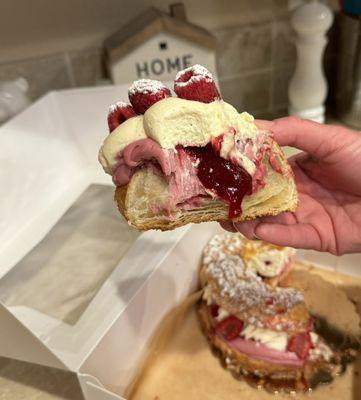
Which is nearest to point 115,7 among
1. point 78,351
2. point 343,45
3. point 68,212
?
point 68,212

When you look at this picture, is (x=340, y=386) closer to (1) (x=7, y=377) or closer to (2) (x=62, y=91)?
(1) (x=7, y=377)

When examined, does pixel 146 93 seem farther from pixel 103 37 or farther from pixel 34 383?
pixel 103 37

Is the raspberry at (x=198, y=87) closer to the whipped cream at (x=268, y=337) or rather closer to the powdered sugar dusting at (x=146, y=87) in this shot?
the powdered sugar dusting at (x=146, y=87)

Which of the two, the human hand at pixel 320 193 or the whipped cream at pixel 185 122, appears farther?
the human hand at pixel 320 193

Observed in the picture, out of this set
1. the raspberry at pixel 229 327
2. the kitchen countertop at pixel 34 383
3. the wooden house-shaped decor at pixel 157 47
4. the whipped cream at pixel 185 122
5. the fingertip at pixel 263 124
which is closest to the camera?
the whipped cream at pixel 185 122

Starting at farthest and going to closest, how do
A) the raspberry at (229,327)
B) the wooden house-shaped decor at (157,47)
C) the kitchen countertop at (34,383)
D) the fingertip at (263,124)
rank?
the wooden house-shaped decor at (157,47) → the raspberry at (229,327) → the kitchen countertop at (34,383) → the fingertip at (263,124)

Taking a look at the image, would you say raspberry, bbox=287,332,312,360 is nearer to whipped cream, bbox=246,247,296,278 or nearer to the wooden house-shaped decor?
whipped cream, bbox=246,247,296,278

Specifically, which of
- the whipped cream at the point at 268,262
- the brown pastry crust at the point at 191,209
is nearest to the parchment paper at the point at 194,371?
the whipped cream at the point at 268,262
